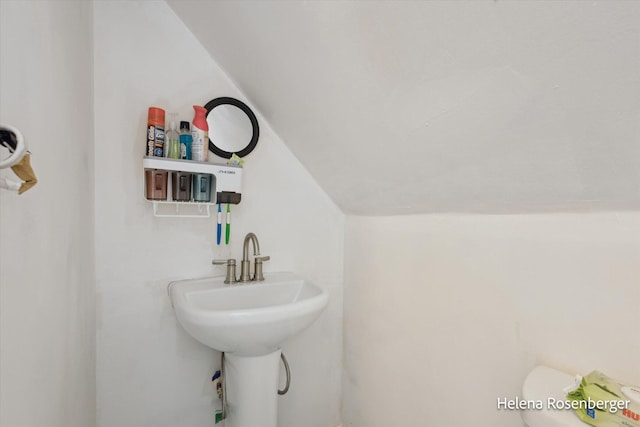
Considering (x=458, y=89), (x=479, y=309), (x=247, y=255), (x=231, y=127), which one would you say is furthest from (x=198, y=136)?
(x=479, y=309)

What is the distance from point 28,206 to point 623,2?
0.96 meters

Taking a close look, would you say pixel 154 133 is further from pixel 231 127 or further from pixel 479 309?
pixel 479 309

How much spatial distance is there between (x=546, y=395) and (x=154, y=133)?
4.28 feet

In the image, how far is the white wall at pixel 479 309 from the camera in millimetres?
649

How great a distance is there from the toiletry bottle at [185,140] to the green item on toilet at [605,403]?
1254mm

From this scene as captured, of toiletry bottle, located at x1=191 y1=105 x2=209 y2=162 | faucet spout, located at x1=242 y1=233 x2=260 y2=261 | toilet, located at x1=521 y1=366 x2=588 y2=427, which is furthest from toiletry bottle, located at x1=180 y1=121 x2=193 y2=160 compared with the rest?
toilet, located at x1=521 y1=366 x2=588 y2=427

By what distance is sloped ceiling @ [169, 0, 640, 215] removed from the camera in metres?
0.50

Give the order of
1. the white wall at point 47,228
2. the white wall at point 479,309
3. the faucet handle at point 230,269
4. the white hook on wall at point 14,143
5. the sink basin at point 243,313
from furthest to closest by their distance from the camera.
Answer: the faucet handle at point 230,269 → the sink basin at point 243,313 → the white wall at point 479,309 → the white wall at point 47,228 → the white hook on wall at point 14,143

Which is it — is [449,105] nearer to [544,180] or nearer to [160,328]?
[544,180]

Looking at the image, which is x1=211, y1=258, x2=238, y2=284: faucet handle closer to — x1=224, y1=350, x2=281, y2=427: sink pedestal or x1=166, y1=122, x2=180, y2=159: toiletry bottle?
x1=224, y1=350, x2=281, y2=427: sink pedestal

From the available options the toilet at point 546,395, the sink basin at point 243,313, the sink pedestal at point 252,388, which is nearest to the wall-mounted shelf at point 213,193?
the sink basin at point 243,313

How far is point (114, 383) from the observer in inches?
40.4

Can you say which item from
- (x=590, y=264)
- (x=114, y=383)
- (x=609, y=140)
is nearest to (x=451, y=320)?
(x=590, y=264)

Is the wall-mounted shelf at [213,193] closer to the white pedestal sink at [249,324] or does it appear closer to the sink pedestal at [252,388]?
the white pedestal sink at [249,324]
